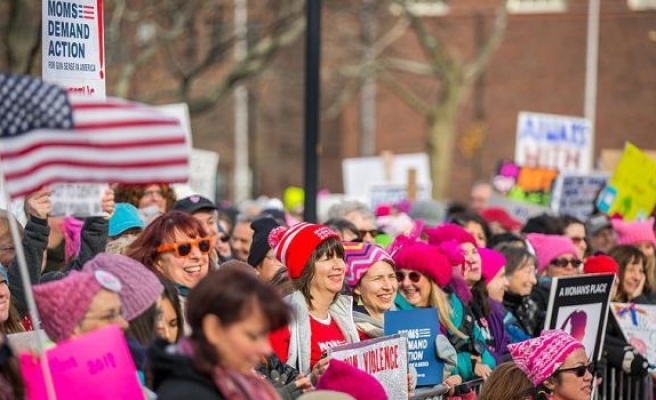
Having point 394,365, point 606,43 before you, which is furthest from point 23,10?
point 606,43

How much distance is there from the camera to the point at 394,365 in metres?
6.89

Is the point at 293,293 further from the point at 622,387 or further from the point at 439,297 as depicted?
the point at 622,387

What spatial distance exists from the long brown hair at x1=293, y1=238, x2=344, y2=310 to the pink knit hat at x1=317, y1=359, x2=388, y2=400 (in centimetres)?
127

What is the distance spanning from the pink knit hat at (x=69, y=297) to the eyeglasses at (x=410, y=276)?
3.38 meters

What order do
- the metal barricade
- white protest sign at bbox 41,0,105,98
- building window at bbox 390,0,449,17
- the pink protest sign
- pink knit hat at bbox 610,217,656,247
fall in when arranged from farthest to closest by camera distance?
building window at bbox 390,0,449,17, pink knit hat at bbox 610,217,656,247, the metal barricade, white protest sign at bbox 41,0,105,98, the pink protest sign

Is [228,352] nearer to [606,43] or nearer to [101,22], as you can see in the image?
[101,22]

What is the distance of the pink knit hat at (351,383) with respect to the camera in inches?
222

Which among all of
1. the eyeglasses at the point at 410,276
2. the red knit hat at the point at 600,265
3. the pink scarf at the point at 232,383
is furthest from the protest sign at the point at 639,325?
the pink scarf at the point at 232,383

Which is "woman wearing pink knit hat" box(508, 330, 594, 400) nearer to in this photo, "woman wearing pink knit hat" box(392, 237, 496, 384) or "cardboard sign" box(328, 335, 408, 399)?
"cardboard sign" box(328, 335, 408, 399)

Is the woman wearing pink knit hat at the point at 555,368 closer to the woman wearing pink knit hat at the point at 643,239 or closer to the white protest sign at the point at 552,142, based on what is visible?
the woman wearing pink knit hat at the point at 643,239

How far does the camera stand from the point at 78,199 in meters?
8.97

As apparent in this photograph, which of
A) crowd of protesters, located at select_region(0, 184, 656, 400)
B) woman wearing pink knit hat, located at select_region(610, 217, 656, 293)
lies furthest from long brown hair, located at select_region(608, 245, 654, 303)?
woman wearing pink knit hat, located at select_region(610, 217, 656, 293)

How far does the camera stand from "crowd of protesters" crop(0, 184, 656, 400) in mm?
4441

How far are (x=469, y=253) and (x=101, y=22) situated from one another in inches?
111
